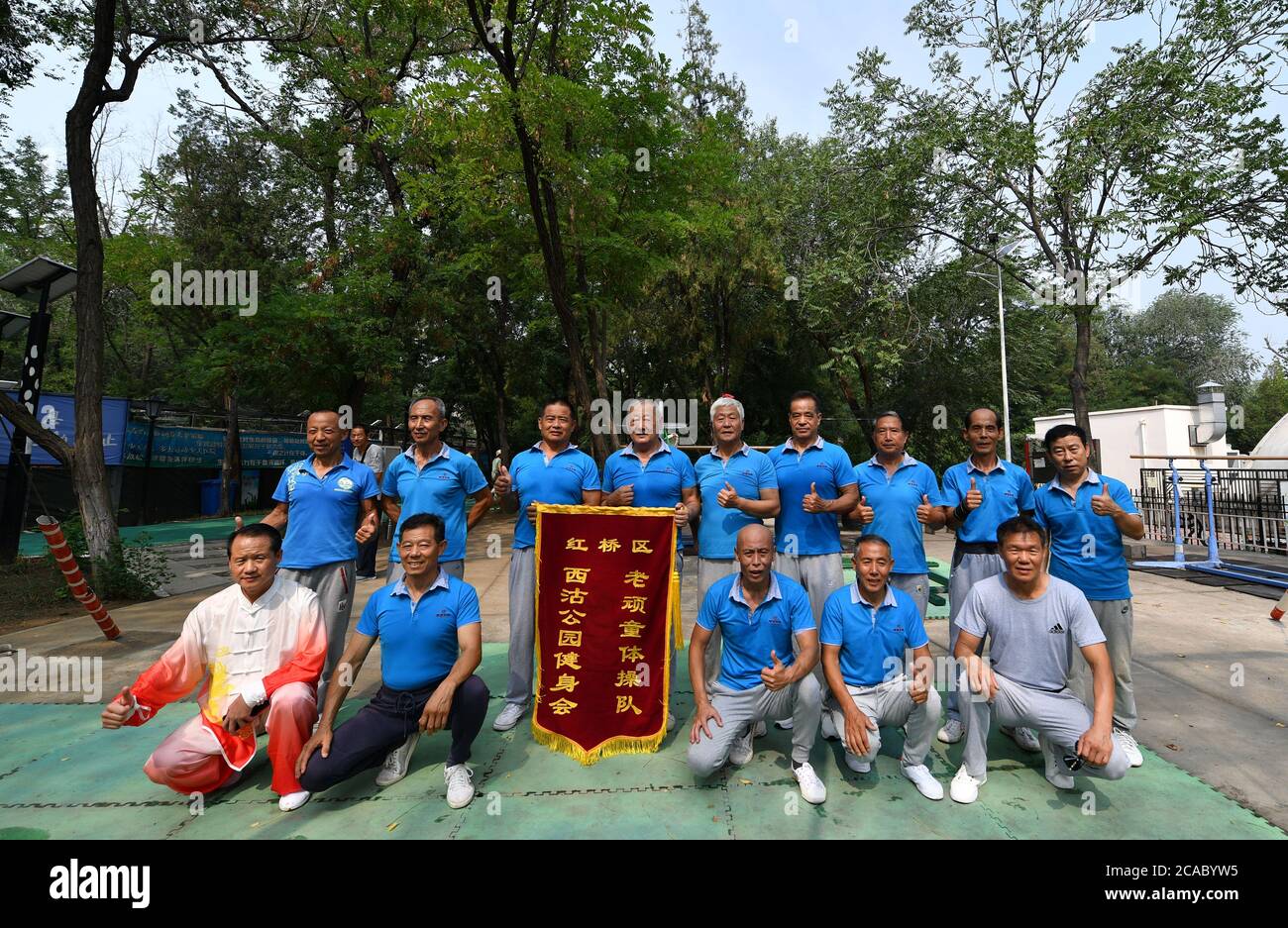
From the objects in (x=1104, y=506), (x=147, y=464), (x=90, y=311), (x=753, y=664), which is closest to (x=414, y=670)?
(x=753, y=664)

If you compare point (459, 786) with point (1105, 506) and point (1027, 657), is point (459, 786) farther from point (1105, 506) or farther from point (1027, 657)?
point (1105, 506)

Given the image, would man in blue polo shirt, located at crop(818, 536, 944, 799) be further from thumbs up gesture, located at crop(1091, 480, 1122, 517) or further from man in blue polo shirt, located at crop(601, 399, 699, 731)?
thumbs up gesture, located at crop(1091, 480, 1122, 517)

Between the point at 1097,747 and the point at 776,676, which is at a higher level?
the point at 776,676

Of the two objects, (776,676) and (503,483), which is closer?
(776,676)

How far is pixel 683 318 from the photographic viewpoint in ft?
62.4

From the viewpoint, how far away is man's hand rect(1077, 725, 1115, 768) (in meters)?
2.59

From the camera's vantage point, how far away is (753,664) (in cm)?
307

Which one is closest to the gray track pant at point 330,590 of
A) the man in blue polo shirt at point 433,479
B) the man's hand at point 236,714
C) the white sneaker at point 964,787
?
the man in blue polo shirt at point 433,479

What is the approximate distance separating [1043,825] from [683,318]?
17.4 meters

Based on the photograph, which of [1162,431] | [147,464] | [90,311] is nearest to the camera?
[90,311]

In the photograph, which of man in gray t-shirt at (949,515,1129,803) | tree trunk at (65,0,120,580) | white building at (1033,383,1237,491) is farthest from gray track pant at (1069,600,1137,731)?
white building at (1033,383,1237,491)

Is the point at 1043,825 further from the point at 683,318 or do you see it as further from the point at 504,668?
the point at 683,318

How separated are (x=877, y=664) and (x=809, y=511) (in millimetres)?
852
